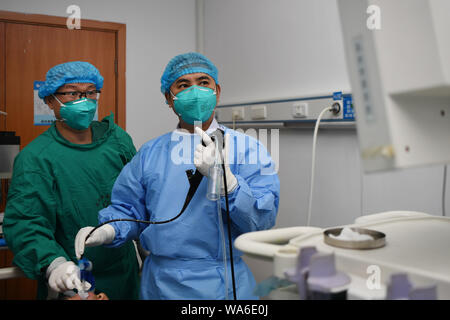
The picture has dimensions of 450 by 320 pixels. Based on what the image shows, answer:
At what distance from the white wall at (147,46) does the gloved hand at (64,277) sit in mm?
1690

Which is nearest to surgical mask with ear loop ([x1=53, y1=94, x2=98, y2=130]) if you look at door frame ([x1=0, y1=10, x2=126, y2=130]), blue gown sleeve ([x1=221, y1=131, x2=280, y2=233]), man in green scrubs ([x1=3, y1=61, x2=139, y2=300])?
man in green scrubs ([x1=3, y1=61, x2=139, y2=300])

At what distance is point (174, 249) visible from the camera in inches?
48.1

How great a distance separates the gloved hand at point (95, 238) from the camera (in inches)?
48.0

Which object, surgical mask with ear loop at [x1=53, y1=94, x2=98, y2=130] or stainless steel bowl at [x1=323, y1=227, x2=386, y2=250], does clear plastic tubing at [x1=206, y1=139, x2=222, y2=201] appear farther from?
surgical mask with ear loop at [x1=53, y1=94, x2=98, y2=130]

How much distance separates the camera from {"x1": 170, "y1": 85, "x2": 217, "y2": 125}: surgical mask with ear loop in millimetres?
1332

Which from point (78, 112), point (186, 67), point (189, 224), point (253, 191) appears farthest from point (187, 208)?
point (78, 112)

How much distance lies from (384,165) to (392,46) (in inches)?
6.0

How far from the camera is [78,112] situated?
1.53 metres

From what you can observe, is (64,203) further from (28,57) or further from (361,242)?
(28,57)

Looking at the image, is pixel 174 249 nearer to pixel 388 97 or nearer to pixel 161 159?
pixel 161 159

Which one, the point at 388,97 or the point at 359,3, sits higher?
the point at 359,3
